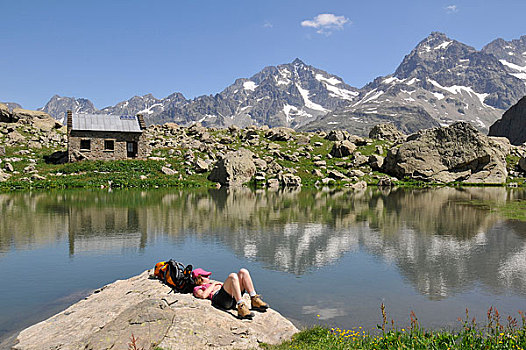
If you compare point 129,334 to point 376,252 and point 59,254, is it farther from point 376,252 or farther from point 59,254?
point 376,252

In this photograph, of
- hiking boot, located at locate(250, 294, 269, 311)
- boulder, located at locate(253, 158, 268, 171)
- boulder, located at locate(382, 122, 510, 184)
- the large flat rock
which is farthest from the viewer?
boulder, located at locate(382, 122, 510, 184)

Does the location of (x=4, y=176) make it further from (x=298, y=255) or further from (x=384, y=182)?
(x=384, y=182)

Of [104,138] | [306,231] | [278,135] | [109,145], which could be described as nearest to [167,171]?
[109,145]

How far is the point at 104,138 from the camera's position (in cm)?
7094

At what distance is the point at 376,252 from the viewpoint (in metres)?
21.5

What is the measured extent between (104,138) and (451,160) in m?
67.1

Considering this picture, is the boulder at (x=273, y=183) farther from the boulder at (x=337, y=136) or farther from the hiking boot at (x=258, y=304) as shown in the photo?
the hiking boot at (x=258, y=304)

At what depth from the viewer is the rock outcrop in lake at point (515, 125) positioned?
158 meters

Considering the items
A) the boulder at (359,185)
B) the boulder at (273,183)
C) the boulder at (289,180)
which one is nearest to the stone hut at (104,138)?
the boulder at (273,183)

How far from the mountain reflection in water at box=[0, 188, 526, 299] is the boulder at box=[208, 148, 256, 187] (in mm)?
20361

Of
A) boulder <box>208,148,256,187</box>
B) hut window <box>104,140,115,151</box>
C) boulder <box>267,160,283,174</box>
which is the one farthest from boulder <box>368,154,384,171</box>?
hut window <box>104,140,115,151</box>

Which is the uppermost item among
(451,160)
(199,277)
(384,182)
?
(451,160)

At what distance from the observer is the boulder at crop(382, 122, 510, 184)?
76125 mm

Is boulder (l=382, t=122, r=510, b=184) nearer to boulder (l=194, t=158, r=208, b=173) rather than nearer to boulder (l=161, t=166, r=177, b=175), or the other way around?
boulder (l=194, t=158, r=208, b=173)
